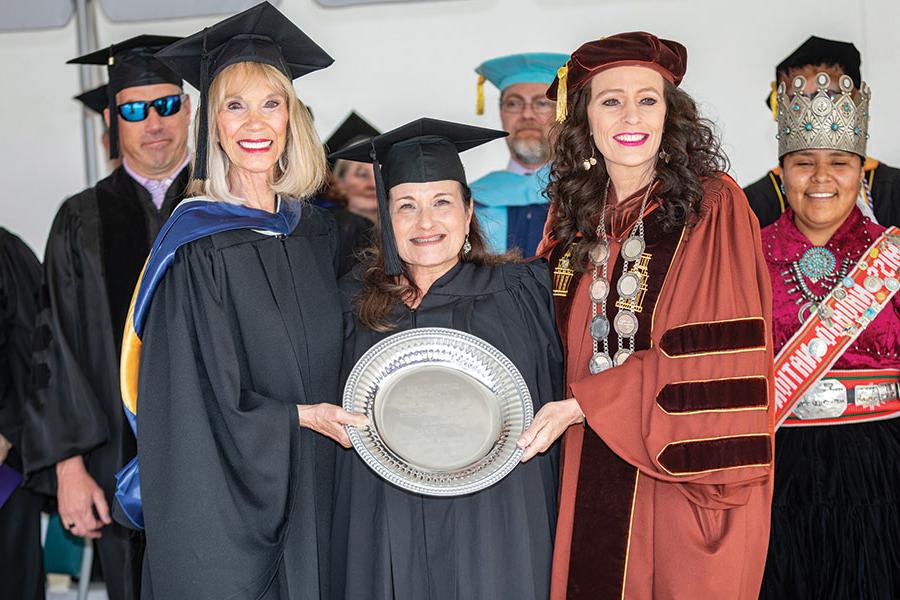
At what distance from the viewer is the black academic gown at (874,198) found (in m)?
4.12

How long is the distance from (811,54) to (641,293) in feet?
4.64

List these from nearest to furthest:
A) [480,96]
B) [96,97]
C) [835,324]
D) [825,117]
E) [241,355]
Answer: [241,355] → [835,324] → [825,117] → [96,97] → [480,96]

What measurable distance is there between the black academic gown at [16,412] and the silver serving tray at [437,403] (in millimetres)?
2070

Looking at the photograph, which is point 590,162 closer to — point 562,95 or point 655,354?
point 562,95

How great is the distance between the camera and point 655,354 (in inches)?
114

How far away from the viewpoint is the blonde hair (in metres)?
3.12

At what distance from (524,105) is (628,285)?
2.31m

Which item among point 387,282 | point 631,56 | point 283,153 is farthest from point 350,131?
point 631,56

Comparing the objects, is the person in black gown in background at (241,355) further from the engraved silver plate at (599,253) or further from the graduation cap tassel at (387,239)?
the engraved silver plate at (599,253)

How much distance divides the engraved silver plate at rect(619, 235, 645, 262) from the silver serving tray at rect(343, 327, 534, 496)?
0.52m

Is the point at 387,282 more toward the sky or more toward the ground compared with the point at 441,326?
more toward the sky

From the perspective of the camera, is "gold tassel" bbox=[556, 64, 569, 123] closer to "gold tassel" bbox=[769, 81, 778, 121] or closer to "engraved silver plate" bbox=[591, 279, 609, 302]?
"engraved silver plate" bbox=[591, 279, 609, 302]

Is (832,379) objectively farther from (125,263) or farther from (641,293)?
(125,263)

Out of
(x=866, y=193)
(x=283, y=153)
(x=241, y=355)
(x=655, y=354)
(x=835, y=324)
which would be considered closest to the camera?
(x=655, y=354)
